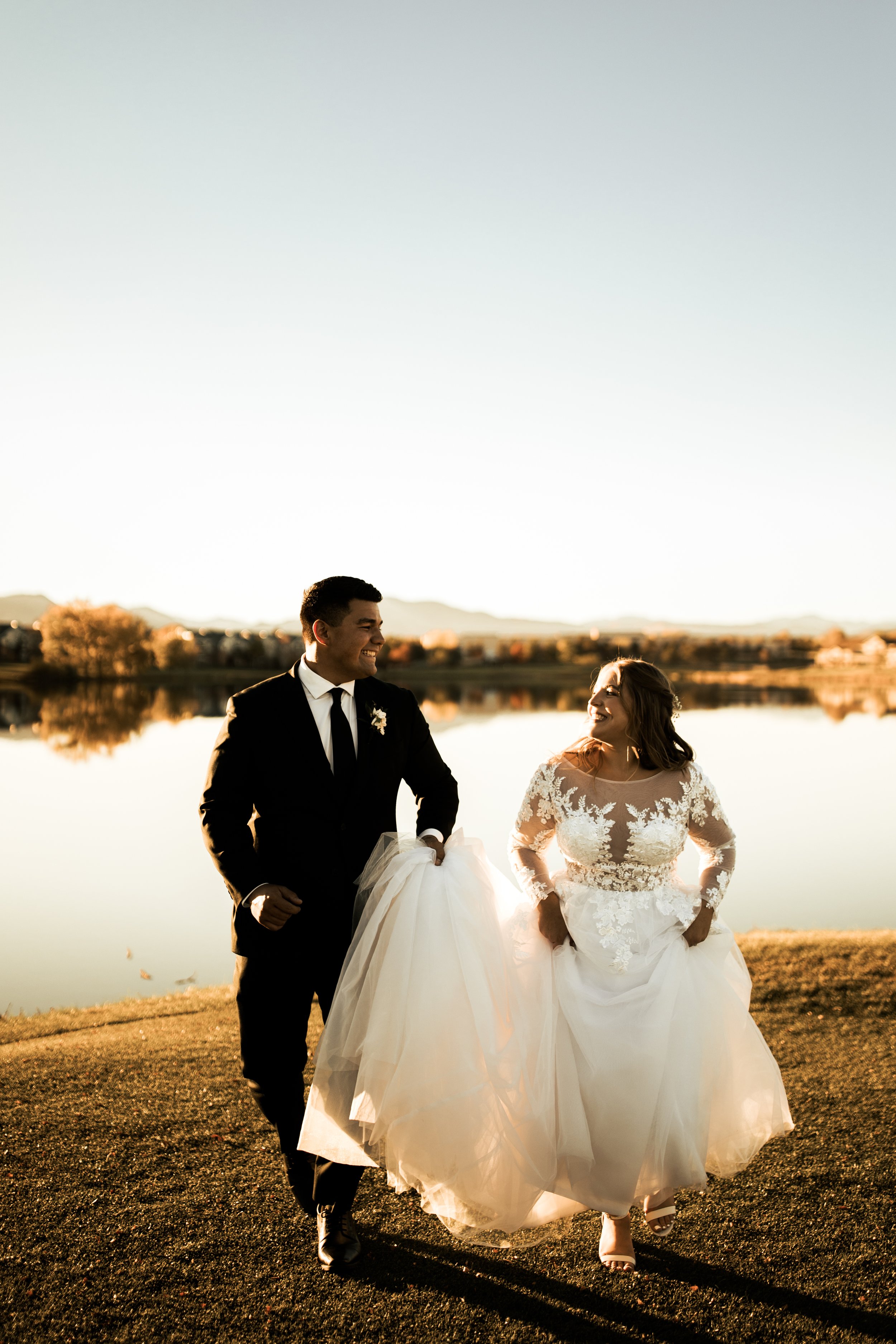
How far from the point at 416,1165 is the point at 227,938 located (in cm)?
948

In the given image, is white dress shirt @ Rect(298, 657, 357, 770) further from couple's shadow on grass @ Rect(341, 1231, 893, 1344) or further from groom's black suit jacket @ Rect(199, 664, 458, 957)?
couple's shadow on grass @ Rect(341, 1231, 893, 1344)

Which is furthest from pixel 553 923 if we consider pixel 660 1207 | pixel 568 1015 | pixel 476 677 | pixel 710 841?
pixel 476 677

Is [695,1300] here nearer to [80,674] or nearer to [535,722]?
[535,722]

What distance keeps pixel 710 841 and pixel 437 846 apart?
3.86ft

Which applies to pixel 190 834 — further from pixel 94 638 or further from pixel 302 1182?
pixel 94 638

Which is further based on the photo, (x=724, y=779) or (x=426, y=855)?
(x=724, y=779)

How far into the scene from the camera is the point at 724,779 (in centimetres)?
2903

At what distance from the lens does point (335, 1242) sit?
3.25 m

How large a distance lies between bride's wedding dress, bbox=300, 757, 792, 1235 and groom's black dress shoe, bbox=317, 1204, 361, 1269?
0.29m

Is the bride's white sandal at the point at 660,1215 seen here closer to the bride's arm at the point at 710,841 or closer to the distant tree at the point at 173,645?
the bride's arm at the point at 710,841

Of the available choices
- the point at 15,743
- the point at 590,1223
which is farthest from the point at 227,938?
the point at 15,743

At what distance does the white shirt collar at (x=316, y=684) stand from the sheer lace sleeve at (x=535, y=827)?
92 centimetres

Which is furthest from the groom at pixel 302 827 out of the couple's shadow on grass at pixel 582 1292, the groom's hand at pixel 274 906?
the couple's shadow on grass at pixel 582 1292

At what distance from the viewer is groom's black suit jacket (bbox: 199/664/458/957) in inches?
133
